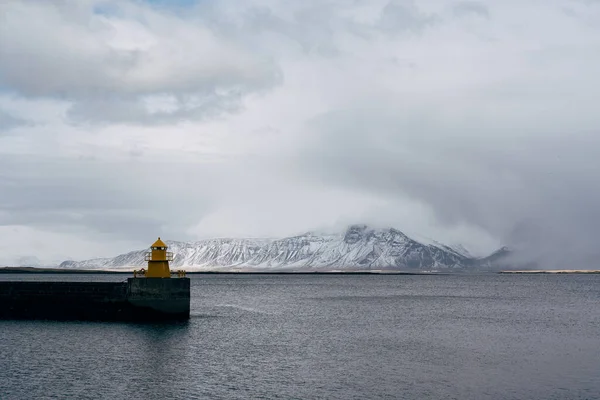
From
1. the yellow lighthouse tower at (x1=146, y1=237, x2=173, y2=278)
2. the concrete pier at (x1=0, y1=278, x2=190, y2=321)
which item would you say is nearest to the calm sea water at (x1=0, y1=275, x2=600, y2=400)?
the concrete pier at (x1=0, y1=278, x2=190, y2=321)

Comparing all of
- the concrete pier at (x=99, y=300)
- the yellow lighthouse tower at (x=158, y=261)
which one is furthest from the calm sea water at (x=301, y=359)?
the yellow lighthouse tower at (x=158, y=261)

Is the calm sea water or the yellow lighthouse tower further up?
the yellow lighthouse tower

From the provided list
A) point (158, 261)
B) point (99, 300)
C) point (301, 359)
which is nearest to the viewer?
point (301, 359)

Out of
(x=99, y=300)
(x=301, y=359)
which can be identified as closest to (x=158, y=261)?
(x=99, y=300)

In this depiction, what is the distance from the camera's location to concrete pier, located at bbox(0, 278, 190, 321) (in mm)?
57875

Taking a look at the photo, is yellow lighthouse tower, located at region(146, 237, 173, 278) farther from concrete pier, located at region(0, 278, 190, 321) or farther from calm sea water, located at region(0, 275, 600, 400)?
calm sea water, located at region(0, 275, 600, 400)

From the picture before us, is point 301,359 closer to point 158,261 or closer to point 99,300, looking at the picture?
point 158,261

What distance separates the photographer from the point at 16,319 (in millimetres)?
61031

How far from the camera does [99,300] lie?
196 feet

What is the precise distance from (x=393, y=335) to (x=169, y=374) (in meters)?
25.4

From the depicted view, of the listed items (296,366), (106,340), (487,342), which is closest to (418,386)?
(296,366)

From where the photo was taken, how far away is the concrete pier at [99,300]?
57.9 meters

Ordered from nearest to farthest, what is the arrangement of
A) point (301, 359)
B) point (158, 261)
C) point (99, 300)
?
point (301, 359) → point (158, 261) → point (99, 300)

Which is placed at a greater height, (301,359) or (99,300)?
(99,300)
